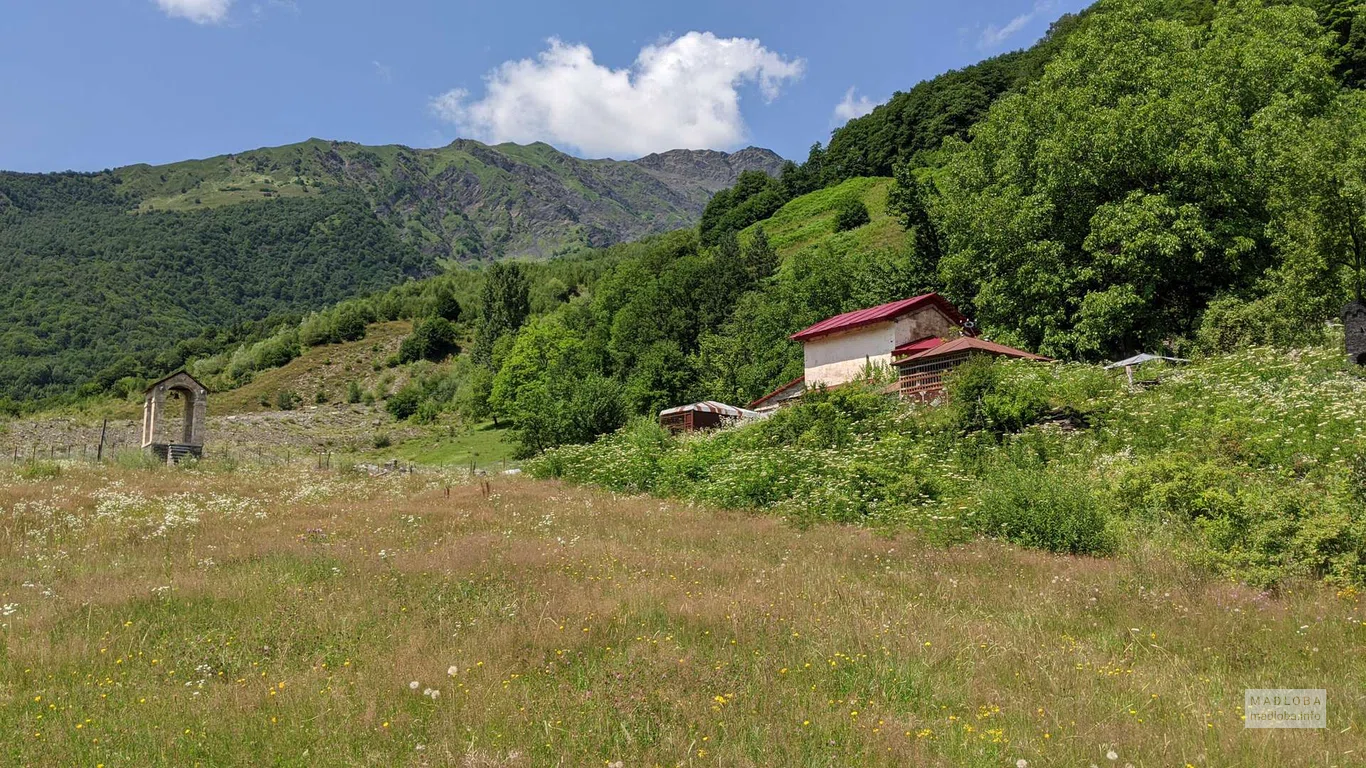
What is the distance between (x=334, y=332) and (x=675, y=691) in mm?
102744

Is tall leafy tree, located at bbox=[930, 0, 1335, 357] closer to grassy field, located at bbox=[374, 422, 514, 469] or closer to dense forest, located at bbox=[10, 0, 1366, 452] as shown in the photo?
dense forest, located at bbox=[10, 0, 1366, 452]

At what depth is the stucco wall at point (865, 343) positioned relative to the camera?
31.1 m

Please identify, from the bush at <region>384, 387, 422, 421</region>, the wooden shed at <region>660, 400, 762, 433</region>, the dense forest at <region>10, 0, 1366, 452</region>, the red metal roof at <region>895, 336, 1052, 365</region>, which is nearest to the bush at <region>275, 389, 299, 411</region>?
the bush at <region>384, 387, 422, 421</region>

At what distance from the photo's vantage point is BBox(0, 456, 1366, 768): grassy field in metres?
4.78

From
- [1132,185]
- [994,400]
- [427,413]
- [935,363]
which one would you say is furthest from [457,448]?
[1132,185]

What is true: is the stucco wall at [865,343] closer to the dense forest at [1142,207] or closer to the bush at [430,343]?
the dense forest at [1142,207]

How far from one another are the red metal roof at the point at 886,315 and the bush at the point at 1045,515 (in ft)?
61.6

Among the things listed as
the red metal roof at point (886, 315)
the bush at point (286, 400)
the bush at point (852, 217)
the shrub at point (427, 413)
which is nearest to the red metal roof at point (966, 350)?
the red metal roof at point (886, 315)

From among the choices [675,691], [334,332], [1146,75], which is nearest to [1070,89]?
[1146,75]

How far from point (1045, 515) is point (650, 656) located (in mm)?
7642

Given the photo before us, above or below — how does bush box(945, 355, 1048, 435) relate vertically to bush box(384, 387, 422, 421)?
below

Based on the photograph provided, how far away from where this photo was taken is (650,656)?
619 cm

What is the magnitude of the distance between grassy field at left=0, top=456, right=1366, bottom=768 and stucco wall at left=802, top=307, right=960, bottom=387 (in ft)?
68.3

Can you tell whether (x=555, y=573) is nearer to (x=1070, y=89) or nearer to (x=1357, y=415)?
(x=1357, y=415)
